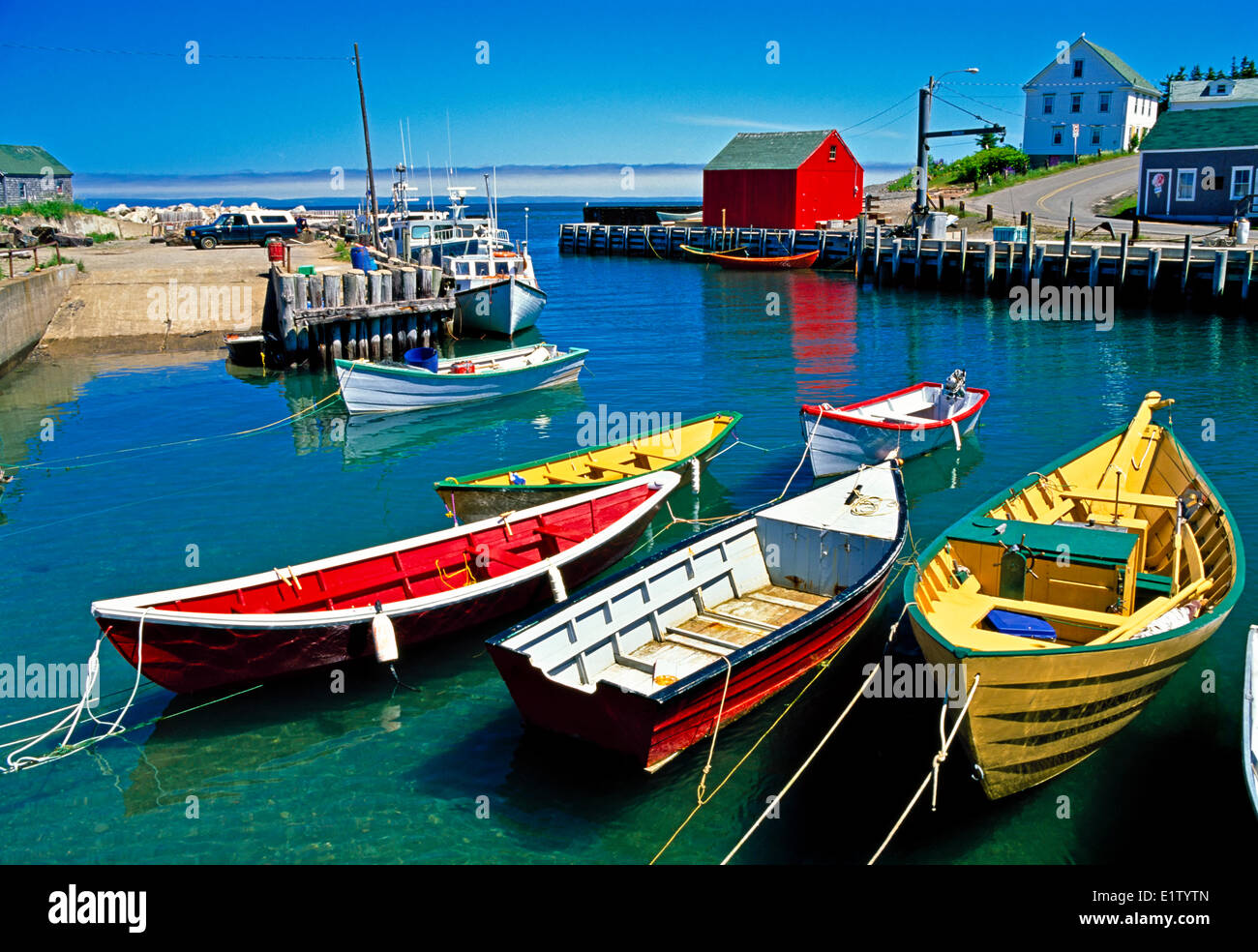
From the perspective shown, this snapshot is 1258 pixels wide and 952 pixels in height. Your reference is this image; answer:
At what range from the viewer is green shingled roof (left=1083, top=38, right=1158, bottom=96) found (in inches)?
3009

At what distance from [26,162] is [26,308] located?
176 feet

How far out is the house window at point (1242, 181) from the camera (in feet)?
160

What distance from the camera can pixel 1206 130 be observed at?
167ft

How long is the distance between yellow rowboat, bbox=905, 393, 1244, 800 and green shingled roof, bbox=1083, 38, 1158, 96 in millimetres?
76016

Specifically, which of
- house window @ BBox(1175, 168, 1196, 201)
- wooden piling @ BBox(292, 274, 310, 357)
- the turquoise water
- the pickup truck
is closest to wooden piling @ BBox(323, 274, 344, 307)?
wooden piling @ BBox(292, 274, 310, 357)

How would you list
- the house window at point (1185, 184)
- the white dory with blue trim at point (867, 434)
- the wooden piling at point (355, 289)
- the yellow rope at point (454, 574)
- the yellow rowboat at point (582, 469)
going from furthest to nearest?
1. the house window at point (1185, 184)
2. the wooden piling at point (355, 289)
3. the white dory with blue trim at point (867, 434)
4. the yellow rowboat at point (582, 469)
5. the yellow rope at point (454, 574)

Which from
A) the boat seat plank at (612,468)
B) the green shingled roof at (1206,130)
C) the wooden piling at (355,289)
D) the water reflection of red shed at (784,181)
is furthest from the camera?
the water reflection of red shed at (784,181)

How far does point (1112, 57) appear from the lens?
255 ft

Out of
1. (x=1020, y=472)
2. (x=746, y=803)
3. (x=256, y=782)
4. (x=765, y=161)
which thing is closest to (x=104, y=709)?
(x=256, y=782)

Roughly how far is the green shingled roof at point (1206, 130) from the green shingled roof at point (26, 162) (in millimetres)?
75850

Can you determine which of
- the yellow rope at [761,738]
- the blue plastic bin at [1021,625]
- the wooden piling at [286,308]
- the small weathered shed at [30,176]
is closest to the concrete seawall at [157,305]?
the wooden piling at [286,308]

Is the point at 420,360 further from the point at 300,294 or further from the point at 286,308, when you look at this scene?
the point at 286,308

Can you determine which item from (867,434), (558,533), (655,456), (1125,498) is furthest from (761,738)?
(867,434)

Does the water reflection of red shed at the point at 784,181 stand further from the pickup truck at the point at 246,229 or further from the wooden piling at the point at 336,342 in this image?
the wooden piling at the point at 336,342
